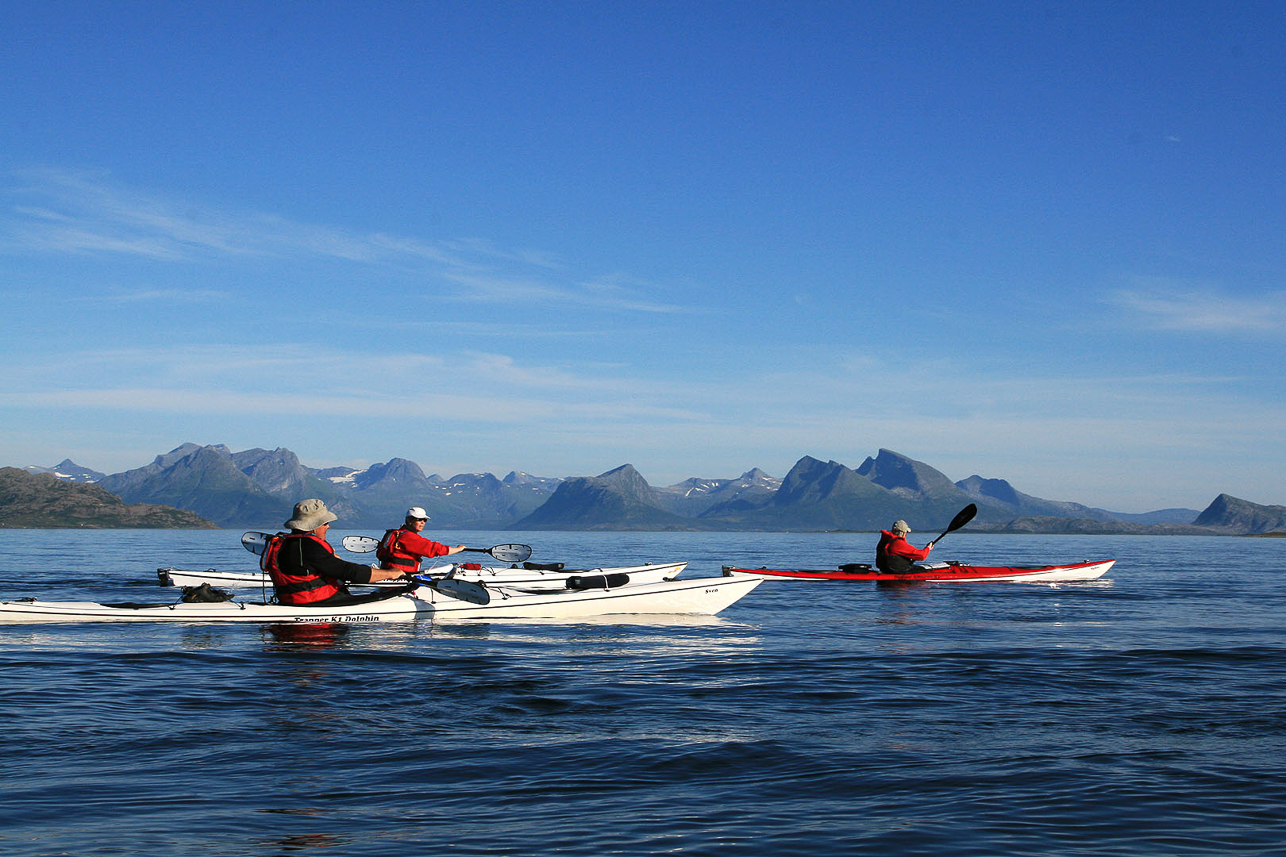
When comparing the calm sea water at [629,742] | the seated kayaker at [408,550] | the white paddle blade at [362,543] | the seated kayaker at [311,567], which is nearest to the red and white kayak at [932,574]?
the white paddle blade at [362,543]

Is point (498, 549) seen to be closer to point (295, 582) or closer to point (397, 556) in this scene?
point (397, 556)

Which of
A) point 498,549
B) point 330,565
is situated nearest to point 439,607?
point 330,565

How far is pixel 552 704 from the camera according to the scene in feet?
36.5

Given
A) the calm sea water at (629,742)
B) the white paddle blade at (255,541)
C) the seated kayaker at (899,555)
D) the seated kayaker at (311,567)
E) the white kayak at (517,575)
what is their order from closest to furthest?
1. the calm sea water at (629,742)
2. the seated kayaker at (311,567)
3. the white paddle blade at (255,541)
4. the white kayak at (517,575)
5. the seated kayaker at (899,555)

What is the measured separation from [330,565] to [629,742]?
→ 7.88 m

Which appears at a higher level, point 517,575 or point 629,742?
point 517,575

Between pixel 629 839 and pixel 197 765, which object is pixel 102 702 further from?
pixel 629 839

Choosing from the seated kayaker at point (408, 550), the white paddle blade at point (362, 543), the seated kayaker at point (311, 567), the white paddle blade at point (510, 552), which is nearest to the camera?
the seated kayaker at point (311, 567)

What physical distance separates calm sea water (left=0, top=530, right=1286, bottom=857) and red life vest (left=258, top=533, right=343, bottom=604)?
1.85 ft

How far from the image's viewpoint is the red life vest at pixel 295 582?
53.0 ft

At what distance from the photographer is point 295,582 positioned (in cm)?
1642

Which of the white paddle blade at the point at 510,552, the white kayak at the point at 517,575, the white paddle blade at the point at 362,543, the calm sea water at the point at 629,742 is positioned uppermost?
the white paddle blade at the point at 362,543

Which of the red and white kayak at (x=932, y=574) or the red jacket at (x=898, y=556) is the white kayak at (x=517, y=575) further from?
the red jacket at (x=898, y=556)

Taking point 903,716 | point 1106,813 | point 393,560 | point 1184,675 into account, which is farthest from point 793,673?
point 393,560
